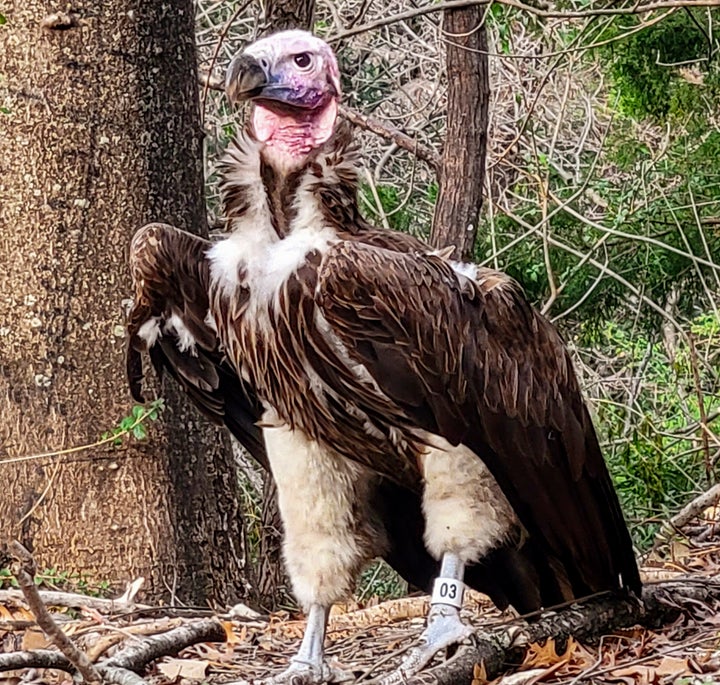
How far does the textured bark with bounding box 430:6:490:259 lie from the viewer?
18.3ft

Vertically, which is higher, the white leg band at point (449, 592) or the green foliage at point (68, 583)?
the white leg band at point (449, 592)

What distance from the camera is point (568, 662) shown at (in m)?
3.31

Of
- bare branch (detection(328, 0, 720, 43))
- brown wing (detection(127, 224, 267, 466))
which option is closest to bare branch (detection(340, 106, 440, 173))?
bare branch (detection(328, 0, 720, 43))

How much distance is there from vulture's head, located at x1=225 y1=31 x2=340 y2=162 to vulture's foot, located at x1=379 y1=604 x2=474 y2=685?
1274 millimetres

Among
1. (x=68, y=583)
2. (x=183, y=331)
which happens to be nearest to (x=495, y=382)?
(x=183, y=331)

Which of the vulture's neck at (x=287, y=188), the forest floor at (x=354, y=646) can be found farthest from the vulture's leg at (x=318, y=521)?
the vulture's neck at (x=287, y=188)

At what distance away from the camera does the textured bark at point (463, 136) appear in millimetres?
5590

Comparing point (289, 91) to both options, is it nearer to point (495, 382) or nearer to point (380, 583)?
point (495, 382)

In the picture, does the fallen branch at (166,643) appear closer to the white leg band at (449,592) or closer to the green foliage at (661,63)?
the white leg band at (449,592)

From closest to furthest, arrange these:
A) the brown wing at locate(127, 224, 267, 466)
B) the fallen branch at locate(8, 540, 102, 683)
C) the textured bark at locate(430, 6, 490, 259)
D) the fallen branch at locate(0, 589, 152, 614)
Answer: the fallen branch at locate(8, 540, 102, 683), the brown wing at locate(127, 224, 267, 466), the fallen branch at locate(0, 589, 152, 614), the textured bark at locate(430, 6, 490, 259)

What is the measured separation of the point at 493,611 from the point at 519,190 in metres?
4.49

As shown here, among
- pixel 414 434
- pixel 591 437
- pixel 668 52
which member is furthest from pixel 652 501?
pixel 414 434

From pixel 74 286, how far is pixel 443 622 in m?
1.78

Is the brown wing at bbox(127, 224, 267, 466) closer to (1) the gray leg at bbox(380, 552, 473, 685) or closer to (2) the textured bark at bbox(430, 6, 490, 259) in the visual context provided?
(1) the gray leg at bbox(380, 552, 473, 685)
